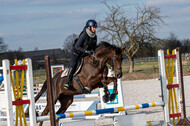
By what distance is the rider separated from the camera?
5109 mm

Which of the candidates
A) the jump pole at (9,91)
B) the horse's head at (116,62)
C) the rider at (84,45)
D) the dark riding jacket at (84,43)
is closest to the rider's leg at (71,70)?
the rider at (84,45)

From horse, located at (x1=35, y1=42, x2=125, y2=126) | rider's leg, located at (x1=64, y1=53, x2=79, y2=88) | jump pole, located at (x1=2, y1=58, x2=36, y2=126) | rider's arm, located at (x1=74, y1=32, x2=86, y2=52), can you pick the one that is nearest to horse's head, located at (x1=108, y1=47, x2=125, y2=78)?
horse, located at (x1=35, y1=42, x2=125, y2=126)

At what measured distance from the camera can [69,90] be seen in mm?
5516

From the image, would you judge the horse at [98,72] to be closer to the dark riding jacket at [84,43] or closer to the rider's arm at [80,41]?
the dark riding jacket at [84,43]

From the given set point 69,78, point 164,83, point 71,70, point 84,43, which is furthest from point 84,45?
point 164,83

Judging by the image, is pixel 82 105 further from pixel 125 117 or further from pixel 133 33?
pixel 133 33

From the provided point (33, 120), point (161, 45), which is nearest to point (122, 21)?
point (161, 45)

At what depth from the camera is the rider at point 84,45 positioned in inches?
201

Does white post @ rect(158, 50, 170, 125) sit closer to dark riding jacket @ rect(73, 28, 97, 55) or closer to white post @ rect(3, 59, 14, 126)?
dark riding jacket @ rect(73, 28, 97, 55)

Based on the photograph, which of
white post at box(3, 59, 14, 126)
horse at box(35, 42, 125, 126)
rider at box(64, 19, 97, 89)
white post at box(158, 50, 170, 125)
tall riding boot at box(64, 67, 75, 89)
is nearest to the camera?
white post at box(3, 59, 14, 126)

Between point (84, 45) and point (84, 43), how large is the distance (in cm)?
4

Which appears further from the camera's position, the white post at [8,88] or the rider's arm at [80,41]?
the rider's arm at [80,41]

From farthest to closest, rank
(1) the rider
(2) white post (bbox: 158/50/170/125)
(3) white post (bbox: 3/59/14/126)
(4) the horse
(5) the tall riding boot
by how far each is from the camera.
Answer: (5) the tall riding boot
(1) the rider
(4) the horse
(2) white post (bbox: 158/50/170/125)
(3) white post (bbox: 3/59/14/126)

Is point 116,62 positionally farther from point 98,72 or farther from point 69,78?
point 69,78
